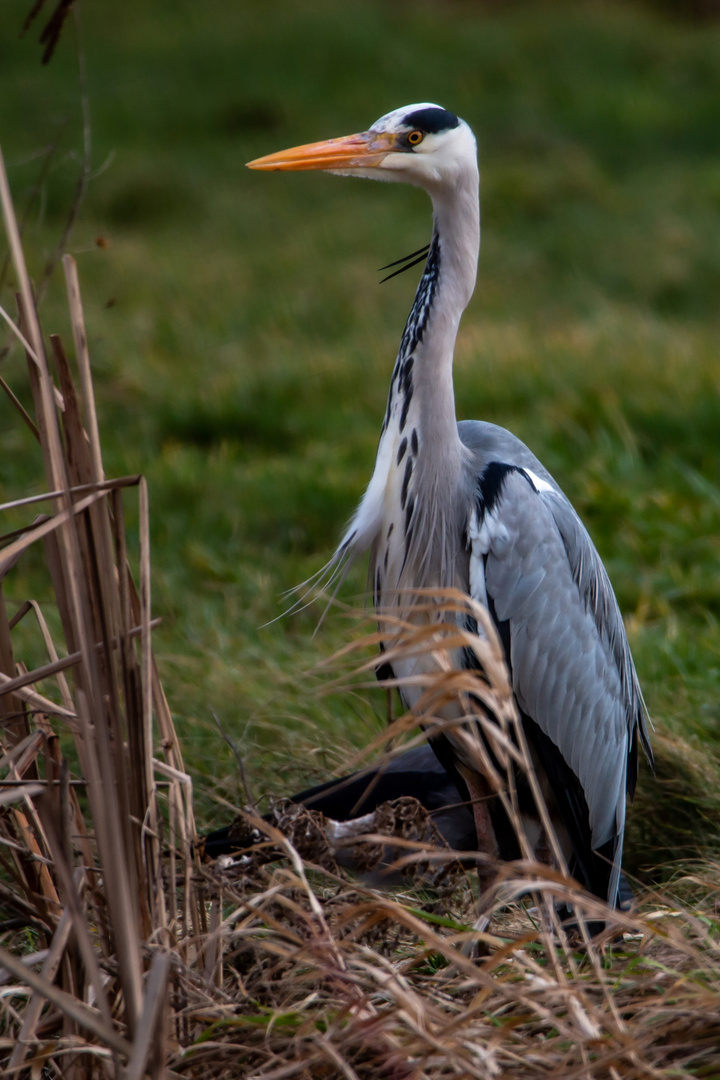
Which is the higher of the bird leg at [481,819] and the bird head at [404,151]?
the bird head at [404,151]

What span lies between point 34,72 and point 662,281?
7.70m

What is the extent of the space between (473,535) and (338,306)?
553 cm

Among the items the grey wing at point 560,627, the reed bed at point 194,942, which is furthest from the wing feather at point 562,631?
the reed bed at point 194,942

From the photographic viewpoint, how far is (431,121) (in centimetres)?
279

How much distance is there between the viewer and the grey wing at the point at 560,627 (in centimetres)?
274

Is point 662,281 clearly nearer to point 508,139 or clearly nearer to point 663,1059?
point 508,139

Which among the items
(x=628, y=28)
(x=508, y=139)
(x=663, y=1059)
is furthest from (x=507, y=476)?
(x=628, y=28)

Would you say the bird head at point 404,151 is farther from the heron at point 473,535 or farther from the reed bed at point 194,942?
the reed bed at point 194,942

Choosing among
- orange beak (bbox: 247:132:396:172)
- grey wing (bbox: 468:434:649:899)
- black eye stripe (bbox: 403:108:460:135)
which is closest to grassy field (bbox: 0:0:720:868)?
grey wing (bbox: 468:434:649:899)

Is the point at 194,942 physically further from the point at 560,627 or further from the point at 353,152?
the point at 353,152

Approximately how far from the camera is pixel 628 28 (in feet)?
47.9

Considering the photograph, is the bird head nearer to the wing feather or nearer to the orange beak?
the orange beak

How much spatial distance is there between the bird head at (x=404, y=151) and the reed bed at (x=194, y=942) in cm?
105

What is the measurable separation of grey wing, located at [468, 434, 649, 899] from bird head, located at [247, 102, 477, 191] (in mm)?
673
